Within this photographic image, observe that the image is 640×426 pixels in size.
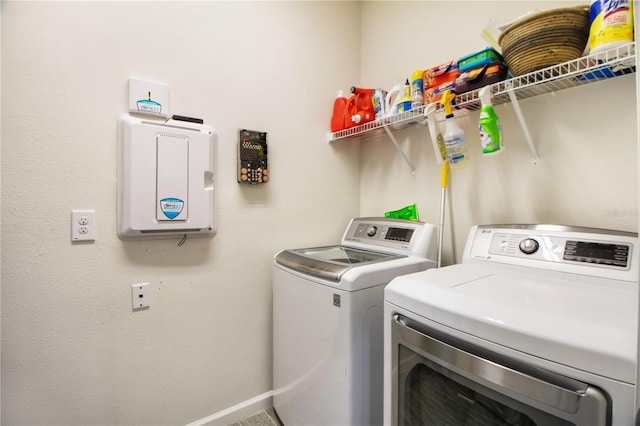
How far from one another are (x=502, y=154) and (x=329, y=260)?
0.97m

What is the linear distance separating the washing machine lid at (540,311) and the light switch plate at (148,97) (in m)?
1.29

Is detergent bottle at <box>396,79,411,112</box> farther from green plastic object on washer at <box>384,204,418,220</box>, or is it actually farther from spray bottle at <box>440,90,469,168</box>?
green plastic object on washer at <box>384,204,418,220</box>

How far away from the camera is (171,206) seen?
135 centimetres

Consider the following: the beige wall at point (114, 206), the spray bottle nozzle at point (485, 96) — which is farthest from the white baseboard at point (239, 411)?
the spray bottle nozzle at point (485, 96)

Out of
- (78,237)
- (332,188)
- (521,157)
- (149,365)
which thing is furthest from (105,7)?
(521,157)

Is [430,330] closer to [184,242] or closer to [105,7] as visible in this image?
[184,242]

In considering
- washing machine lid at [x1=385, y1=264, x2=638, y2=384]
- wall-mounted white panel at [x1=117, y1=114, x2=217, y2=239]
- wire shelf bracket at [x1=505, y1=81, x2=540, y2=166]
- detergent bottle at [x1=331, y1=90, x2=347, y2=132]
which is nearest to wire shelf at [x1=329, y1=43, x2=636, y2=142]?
wire shelf bracket at [x1=505, y1=81, x2=540, y2=166]

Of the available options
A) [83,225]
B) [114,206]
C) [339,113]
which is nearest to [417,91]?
[339,113]

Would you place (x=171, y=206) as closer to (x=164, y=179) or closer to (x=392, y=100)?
(x=164, y=179)

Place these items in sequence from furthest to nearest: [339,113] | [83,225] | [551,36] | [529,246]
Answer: [339,113] → [83,225] → [529,246] → [551,36]

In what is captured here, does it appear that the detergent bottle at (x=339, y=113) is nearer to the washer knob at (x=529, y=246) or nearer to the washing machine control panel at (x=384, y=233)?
the washing machine control panel at (x=384, y=233)

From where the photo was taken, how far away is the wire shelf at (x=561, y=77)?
88 cm

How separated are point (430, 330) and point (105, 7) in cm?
179

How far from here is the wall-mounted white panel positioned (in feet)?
4.16
